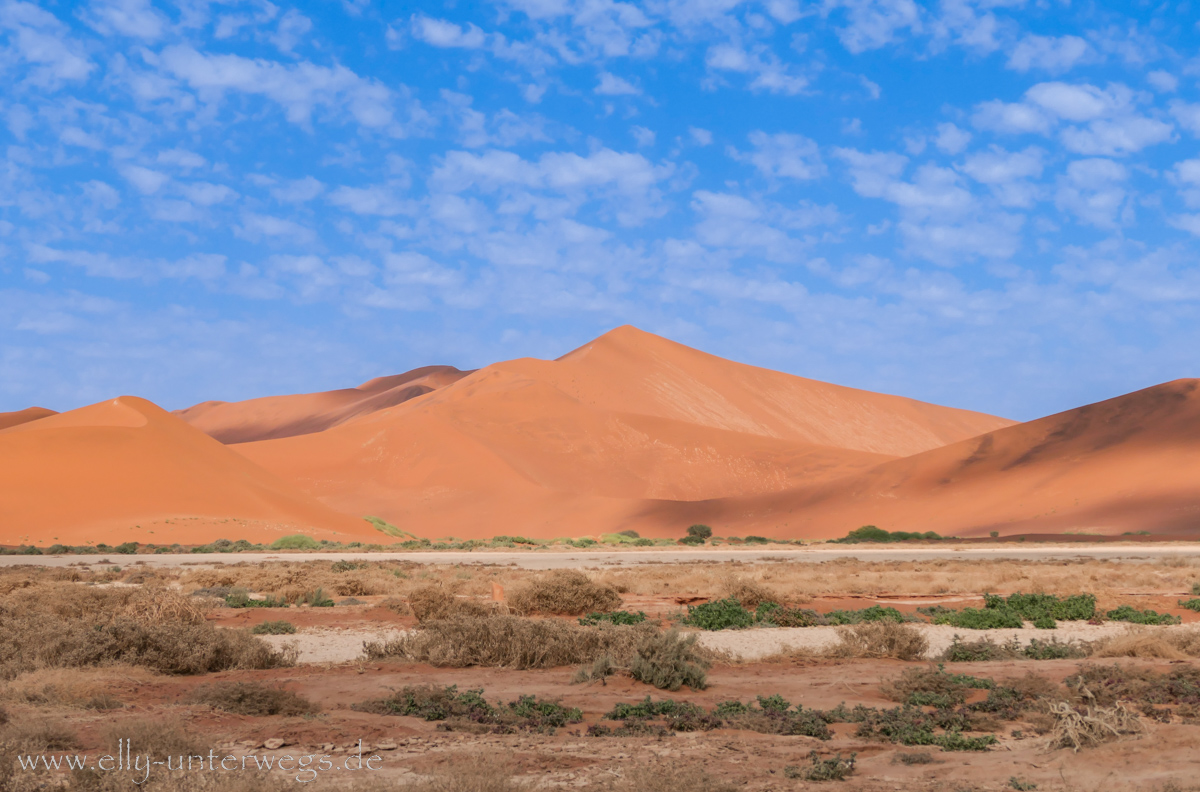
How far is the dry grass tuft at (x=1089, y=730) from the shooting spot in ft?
20.0

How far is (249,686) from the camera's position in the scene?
7.85m

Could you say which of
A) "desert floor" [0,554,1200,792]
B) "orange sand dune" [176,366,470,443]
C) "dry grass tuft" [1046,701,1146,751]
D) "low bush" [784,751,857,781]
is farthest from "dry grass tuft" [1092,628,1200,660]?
"orange sand dune" [176,366,470,443]

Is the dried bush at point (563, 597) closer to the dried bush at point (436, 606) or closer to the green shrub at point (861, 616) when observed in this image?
the dried bush at point (436, 606)

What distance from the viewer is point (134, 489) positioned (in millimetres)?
50531

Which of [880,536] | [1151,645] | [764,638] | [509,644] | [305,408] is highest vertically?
[305,408]

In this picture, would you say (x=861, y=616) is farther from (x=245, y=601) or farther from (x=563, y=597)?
(x=245, y=601)

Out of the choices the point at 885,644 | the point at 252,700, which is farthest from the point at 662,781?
the point at 885,644

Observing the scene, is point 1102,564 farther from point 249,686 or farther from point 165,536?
point 165,536

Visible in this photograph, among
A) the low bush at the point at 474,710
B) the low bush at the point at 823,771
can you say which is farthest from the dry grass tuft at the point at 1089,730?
the low bush at the point at 474,710

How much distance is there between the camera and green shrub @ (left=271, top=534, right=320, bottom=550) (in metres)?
42.8

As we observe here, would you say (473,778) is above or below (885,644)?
above

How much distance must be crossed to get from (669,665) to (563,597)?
6819 millimetres

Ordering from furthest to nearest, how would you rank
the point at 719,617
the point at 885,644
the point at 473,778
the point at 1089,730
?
the point at 719,617 → the point at 885,644 → the point at 1089,730 → the point at 473,778

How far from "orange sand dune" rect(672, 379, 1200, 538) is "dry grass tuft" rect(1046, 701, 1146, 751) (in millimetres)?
55857
